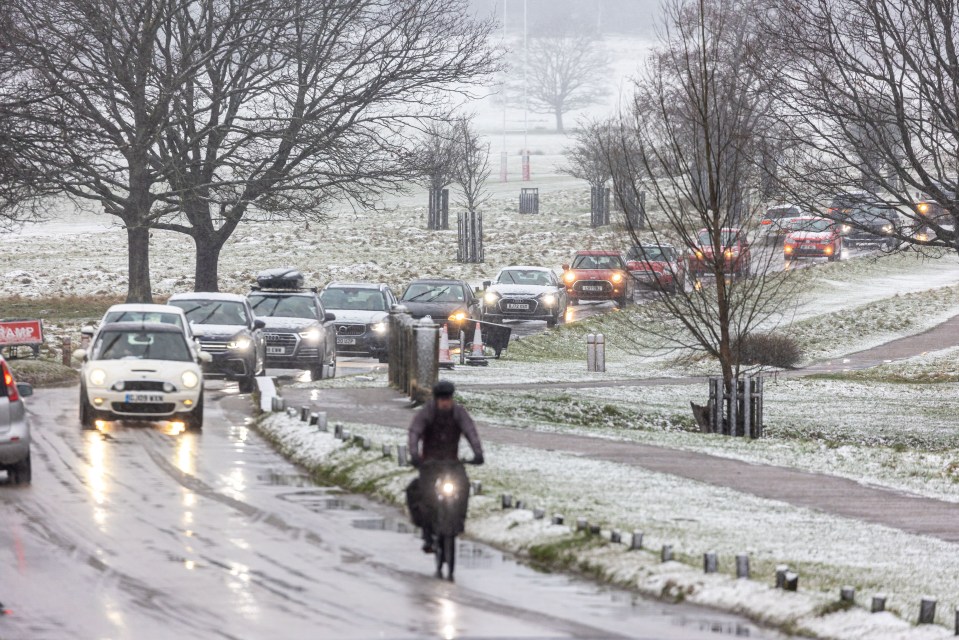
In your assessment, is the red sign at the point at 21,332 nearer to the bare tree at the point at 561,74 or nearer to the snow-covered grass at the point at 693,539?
the snow-covered grass at the point at 693,539

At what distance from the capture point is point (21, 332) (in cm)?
3127

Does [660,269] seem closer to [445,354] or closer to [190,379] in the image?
[445,354]

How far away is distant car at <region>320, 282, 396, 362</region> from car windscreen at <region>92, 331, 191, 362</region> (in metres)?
12.5

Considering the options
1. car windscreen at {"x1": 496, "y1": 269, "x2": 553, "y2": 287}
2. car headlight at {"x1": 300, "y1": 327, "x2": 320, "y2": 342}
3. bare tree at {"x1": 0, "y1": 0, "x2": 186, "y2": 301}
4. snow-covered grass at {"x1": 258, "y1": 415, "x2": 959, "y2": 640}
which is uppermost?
bare tree at {"x1": 0, "y1": 0, "x2": 186, "y2": 301}

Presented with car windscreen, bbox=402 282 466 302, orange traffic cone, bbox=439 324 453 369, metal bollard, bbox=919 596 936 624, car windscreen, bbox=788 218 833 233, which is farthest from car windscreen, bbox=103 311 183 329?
metal bollard, bbox=919 596 936 624

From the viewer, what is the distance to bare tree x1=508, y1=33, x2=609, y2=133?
184250 millimetres

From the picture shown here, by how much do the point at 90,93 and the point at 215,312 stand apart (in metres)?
13.7

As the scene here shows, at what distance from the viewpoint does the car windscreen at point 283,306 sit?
99.7 ft

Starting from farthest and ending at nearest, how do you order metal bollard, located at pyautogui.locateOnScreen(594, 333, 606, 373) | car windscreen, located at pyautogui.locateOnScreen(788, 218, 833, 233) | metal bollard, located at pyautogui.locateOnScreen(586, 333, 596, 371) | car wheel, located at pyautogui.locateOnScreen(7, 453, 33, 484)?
metal bollard, located at pyautogui.locateOnScreen(594, 333, 606, 373), metal bollard, located at pyautogui.locateOnScreen(586, 333, 596, 371), car windscreen, located at pyautogui.locateOnScreen(788, 218, 833, 233), car wheel, located at pyautogui.locateOnScreen(7, 453, 33, 484)

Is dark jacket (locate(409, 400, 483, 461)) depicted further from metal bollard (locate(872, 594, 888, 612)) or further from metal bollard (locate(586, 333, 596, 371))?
metal bollard (locate(586, 333, 596, 371))

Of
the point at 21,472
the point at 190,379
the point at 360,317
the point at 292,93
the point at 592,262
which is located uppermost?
the point at 292,93

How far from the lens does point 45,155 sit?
37.3m

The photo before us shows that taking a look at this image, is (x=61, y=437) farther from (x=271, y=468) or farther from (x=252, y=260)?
(x=252, y=260)

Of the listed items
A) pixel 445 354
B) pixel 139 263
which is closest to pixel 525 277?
pixel 139 263
